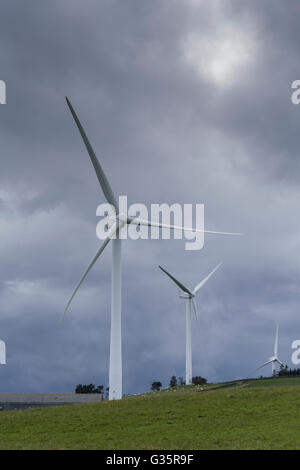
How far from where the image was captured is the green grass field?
1560 inches

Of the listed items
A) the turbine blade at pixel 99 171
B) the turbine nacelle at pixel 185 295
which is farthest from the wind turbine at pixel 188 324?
the turbine blade at pixel 99 171

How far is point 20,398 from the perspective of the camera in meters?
92.7

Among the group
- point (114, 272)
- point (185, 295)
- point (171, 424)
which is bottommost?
point (171, 424)

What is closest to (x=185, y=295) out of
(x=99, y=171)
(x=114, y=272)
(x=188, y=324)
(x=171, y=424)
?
(x=188, y=324)

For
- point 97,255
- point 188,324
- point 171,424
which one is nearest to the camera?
A: point 171,424

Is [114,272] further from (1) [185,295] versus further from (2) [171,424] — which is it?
(1) [185,295]

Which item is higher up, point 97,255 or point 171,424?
point 97,255

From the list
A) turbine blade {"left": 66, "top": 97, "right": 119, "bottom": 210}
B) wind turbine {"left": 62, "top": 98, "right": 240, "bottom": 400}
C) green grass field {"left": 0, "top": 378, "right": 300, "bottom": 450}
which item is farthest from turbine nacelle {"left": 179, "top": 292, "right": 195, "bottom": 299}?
green grass field {"left": 0, "top": 378, "right": 300, "bottom": 450}

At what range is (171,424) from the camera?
153 feet

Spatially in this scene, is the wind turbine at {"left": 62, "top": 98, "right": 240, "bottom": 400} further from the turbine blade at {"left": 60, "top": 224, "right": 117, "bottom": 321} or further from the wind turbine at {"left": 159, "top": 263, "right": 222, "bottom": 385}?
the wind turbine at {"left": 159, "top": 263, "right": 222, "bottom": 385}

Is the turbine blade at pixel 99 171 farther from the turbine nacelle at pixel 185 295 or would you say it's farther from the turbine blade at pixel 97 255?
the turbine nacelle at pixel 185 295
